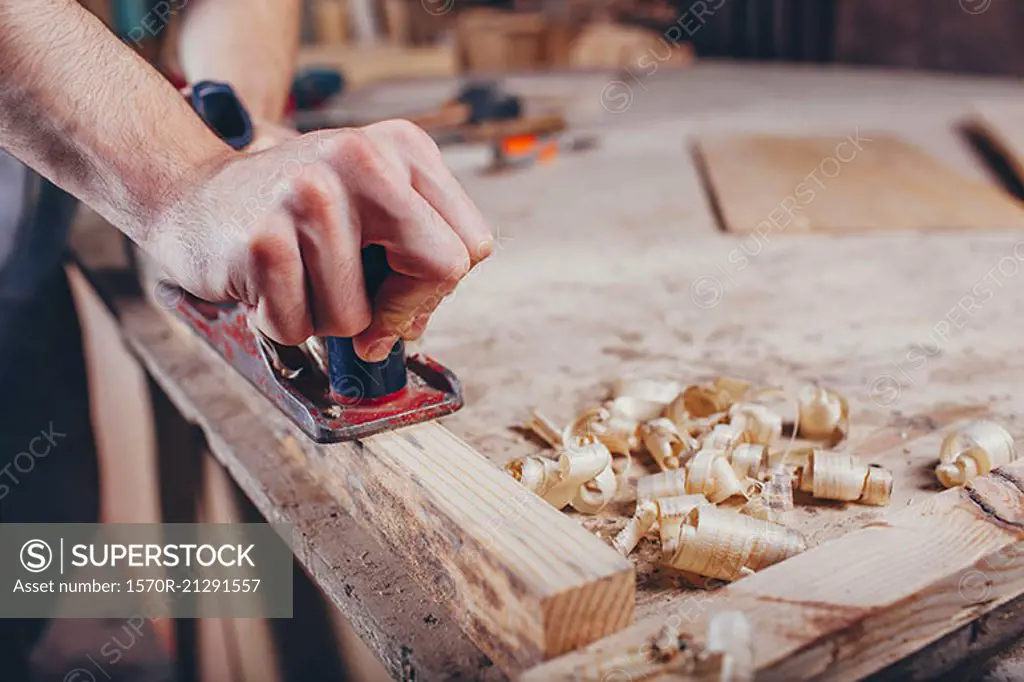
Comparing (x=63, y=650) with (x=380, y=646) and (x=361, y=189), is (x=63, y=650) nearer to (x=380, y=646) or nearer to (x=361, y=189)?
(x=380, y=646)

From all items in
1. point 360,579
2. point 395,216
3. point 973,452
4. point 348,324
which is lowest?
point 360,579

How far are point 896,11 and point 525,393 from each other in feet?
12.3

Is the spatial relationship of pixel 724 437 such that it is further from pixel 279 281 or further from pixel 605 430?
pixel 279 281

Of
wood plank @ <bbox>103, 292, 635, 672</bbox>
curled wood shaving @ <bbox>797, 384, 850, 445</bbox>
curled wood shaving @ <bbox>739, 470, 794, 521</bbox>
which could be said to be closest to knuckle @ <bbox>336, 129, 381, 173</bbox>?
wood plank @ <bbox>103, 292, 635, 672</bbox>

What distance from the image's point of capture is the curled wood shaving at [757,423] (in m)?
1.00

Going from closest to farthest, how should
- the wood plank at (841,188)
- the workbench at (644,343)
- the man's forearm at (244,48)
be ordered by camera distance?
the workbench at (644,343) → the man's forearm at (244,48) → the wood plank at (841,188)

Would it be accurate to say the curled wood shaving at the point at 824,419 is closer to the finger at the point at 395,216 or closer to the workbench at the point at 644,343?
the workbench at the point at 644,343

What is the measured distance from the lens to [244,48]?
1558 millimetres

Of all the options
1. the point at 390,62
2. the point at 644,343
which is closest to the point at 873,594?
the point at 644,343

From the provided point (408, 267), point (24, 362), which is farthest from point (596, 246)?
point (24, 362)

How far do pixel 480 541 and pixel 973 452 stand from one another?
57 centimetres

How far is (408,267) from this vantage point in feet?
2.46

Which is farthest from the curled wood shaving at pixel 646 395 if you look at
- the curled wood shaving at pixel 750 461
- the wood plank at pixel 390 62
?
the wood plank at pixel 390 62

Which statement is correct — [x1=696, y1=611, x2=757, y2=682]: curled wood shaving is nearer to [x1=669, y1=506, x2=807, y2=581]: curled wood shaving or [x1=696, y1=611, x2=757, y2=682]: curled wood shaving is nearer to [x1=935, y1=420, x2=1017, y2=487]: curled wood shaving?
[x1=669, y1=506, x2=807, y2=581]: curled wood shaving
